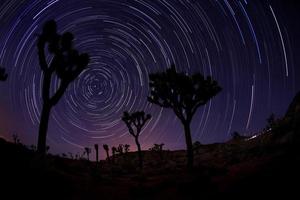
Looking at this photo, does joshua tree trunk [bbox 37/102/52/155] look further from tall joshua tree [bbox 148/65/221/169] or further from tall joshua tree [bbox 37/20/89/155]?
tall joshua tree [bbox 148/65/221/169]

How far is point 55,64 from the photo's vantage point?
15.6 m

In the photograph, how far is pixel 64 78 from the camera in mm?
15664

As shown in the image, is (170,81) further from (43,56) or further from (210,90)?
(43,56)

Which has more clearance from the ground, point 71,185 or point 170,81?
point 170,81

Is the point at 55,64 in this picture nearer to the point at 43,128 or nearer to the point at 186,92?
the point at 43,128

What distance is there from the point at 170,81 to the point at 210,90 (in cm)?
324

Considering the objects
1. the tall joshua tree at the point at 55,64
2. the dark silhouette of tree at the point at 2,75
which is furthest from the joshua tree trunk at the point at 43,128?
the dark silhouette of tree at the point at 2,75

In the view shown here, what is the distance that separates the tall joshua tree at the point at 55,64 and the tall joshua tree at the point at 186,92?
8130 millimetres

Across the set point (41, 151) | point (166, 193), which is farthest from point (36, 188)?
point (41, 151)

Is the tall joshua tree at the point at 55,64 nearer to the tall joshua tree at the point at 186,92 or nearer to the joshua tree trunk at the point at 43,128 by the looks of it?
the joshua tree trunk at the point at 43,128

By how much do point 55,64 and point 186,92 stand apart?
33.4ft

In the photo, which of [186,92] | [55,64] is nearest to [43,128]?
[55,64]

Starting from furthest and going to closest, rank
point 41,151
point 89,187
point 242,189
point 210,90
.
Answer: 1. point 210,90
2. point 41,151
3. point 89,187
4. point 242,189

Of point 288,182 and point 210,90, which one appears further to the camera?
point 210,90
